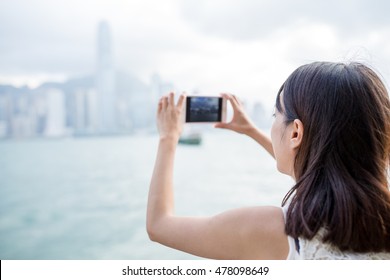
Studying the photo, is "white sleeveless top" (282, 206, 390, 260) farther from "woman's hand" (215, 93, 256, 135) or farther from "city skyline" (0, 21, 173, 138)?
"city skyline" (0, 21, 173, 138)

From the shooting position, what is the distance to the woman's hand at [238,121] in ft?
3.17

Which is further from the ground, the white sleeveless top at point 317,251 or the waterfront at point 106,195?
the white sleeveless top at point 317,251

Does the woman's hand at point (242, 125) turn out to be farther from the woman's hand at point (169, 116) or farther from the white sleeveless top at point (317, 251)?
the white sleeveless top at point (317, 251)

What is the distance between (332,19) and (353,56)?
2.21 m

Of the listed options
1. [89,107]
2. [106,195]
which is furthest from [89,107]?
[106,195]

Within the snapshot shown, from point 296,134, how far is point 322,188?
0.10m

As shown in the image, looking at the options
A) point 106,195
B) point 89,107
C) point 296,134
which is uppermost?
point 296,134

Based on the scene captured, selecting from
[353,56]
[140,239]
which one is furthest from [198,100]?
[140,239]

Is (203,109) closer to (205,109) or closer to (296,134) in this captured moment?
(205,109)

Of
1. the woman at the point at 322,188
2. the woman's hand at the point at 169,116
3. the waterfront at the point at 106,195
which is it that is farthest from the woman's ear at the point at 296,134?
the waterfront at the point at 106,195

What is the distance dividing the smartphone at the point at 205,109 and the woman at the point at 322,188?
289mm

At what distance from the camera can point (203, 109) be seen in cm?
94

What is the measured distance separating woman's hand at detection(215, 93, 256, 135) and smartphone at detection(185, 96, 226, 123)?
2cm
